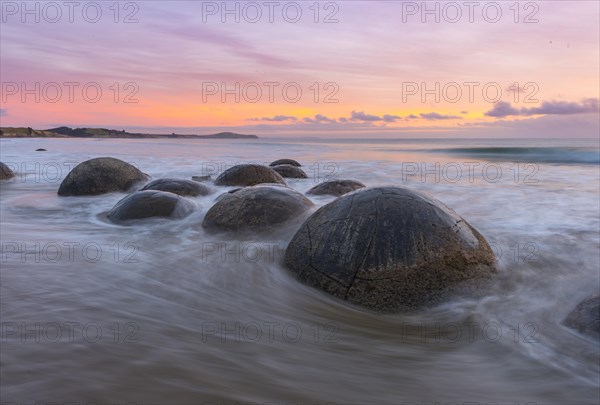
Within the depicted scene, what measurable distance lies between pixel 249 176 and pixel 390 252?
722 centimetres

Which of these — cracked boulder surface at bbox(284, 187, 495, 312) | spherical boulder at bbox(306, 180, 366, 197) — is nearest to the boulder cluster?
cracked boulder surface at bbox(284, 187, 495, 312)

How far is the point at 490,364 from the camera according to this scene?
3.32 meters

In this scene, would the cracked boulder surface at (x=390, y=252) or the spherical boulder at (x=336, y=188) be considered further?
the spherical boulder at (x=336, y=188)

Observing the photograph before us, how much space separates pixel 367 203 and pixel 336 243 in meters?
0.49

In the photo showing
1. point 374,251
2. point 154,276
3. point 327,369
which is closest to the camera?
point 327,369

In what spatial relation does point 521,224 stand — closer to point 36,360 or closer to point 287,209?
point 287,209

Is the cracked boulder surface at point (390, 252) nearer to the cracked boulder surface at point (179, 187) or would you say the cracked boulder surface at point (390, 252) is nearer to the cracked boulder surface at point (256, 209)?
the cracked boulder surface at point (256, 209)

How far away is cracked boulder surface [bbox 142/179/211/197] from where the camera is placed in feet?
29.5

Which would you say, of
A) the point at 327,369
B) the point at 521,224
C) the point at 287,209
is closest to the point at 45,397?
the point at 327,369

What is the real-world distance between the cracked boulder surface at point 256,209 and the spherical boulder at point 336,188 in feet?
8.52

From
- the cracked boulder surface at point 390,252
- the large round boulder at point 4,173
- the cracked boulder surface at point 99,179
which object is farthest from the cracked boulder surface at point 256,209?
the large round boulder at point 4,173

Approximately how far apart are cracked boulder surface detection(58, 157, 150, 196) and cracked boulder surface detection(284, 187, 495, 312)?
281 inches

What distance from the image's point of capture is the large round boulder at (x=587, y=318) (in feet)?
11.8

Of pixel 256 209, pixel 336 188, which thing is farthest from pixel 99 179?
pixel 256 209
